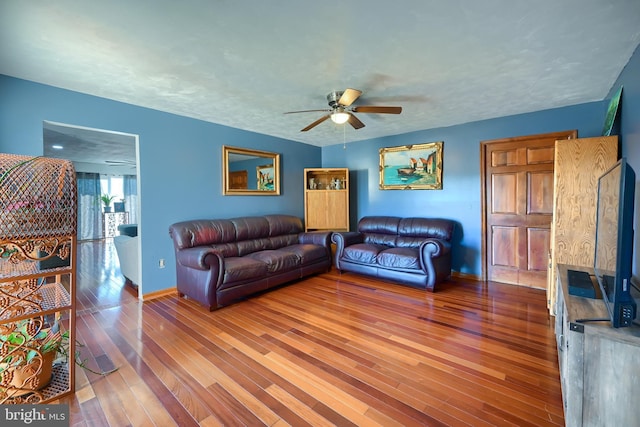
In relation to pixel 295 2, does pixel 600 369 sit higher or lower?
lower

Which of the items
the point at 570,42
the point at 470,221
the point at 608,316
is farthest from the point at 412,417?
the point at 470,221

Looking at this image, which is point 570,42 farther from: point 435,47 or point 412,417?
point 412,417

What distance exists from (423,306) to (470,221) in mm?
1861

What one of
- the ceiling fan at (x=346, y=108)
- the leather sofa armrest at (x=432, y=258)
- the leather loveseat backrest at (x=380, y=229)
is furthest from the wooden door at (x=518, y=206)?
the ceiling fan at (x=346, y=108)

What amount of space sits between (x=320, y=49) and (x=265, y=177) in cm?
311

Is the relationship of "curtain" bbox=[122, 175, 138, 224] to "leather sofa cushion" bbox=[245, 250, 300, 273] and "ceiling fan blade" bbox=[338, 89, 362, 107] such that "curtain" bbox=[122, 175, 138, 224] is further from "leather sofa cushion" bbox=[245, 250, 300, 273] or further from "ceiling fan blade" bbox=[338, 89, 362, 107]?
"ceiling fan blade" bbox=[338, 89, 362, 107]

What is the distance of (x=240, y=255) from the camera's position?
4.00m

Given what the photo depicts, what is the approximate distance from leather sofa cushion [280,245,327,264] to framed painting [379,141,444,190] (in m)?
1.73

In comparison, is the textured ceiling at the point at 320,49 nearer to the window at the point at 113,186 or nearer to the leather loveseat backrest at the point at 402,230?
the leather loveseat backrest at the point at 402,230

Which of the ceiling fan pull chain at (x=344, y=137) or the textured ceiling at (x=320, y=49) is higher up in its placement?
the ceiling fan pull chain at (x=344, y=137)

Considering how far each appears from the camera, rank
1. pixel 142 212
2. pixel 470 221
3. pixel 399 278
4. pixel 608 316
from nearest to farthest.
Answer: pixel 608 316 < pixel 142 212 < pixel 399 278 < pixel 470 221

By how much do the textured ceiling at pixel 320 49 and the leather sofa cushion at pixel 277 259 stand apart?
6.43 feet

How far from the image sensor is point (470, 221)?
426 centimetres

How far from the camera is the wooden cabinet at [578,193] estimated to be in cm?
252
